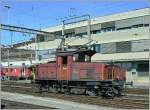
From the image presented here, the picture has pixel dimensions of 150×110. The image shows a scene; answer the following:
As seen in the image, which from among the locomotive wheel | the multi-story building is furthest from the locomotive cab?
the multi-story building

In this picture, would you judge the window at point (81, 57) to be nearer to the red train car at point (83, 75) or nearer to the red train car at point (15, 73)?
the red train car at point (83, 75)

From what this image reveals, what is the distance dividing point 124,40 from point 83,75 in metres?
32.5

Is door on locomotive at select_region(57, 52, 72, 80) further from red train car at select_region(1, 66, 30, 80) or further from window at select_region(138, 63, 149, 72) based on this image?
red train car at select_region(1, 66, 30, 80)

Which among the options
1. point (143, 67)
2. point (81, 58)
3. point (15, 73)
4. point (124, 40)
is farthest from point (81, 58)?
point (15, 73)

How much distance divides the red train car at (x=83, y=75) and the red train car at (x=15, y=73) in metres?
38.3

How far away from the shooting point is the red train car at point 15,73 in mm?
66450

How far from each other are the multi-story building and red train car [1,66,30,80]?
366 cm

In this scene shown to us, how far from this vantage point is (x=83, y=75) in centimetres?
2592

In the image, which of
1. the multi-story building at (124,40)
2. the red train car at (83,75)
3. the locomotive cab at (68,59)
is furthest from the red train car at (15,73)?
the locomotive cab at (68,59)

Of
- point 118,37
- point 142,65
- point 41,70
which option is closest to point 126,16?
point 118,37

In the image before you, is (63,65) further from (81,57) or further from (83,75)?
(83,75)

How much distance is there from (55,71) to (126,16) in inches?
1312

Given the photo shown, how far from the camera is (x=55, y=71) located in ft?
90.3

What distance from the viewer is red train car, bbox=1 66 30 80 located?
66450mm
